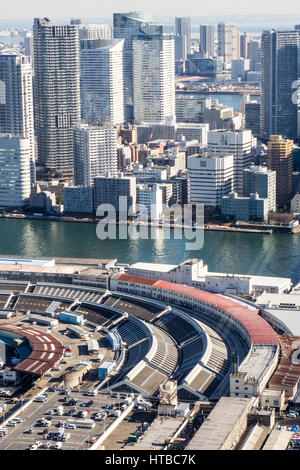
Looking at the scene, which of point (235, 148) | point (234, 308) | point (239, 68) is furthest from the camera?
point (239, 68)

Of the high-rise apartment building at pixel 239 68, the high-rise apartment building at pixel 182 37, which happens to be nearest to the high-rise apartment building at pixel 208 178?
the high-rise apartment building at pixel 182 37

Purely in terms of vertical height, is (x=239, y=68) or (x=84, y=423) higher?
(x=239, y=68)

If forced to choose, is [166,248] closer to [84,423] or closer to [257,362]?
[257,362]

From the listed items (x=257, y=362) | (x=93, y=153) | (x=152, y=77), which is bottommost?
(x=257, y=362)

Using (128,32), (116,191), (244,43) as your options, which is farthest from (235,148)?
(244,43)

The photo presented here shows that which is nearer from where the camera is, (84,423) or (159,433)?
(159,433)

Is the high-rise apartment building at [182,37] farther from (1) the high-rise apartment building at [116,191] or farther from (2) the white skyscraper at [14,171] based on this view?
(1) the high-rise apartment building at [116,191]

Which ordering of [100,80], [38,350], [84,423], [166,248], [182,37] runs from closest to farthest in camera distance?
[84,423]
[38,350]
[166,248]
[100,80]
[182,37]
